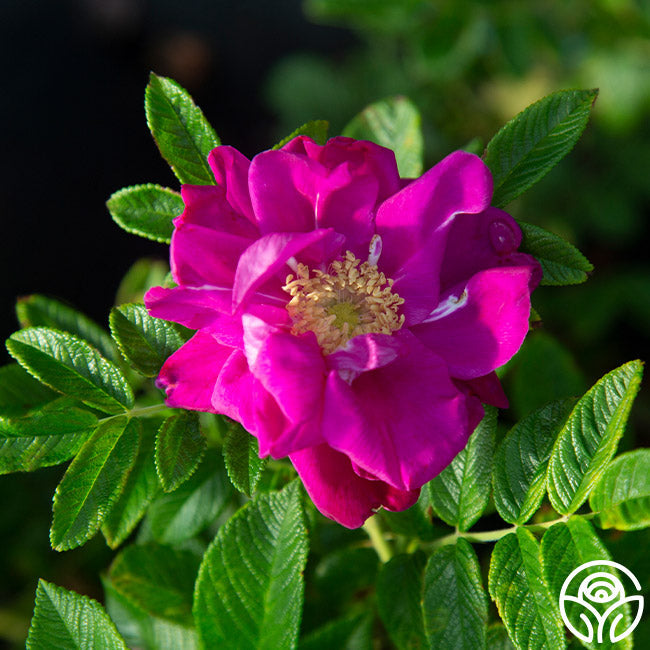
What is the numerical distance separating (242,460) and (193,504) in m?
0.31

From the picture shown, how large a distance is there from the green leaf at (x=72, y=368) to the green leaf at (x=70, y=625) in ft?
0.73

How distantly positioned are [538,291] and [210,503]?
1.54 m

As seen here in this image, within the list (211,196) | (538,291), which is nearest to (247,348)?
(211,196)

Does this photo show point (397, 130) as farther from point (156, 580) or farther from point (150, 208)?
point (156, 580)

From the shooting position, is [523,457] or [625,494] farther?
[523,457]

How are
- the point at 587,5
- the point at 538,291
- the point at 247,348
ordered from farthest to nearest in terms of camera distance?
the point at 538,291, the point at 587,5, the point at 247,348

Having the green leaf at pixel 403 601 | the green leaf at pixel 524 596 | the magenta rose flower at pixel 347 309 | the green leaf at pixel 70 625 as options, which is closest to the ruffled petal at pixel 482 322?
the magenta rose flower at pixel 347 309

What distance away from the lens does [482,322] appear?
821 mm

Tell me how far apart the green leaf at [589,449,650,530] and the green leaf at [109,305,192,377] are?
520 mm

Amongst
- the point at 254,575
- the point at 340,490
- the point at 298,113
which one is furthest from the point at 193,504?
the point at 298,113

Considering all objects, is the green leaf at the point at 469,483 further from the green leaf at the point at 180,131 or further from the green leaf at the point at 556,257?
the green leaf at the point at 180,131

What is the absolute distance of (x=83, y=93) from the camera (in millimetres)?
2922

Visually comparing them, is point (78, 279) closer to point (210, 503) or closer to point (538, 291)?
point (538, 291)

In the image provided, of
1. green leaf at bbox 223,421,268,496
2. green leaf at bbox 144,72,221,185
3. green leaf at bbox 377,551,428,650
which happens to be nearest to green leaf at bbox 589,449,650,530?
green leaf at bbox 377,551,428,650
